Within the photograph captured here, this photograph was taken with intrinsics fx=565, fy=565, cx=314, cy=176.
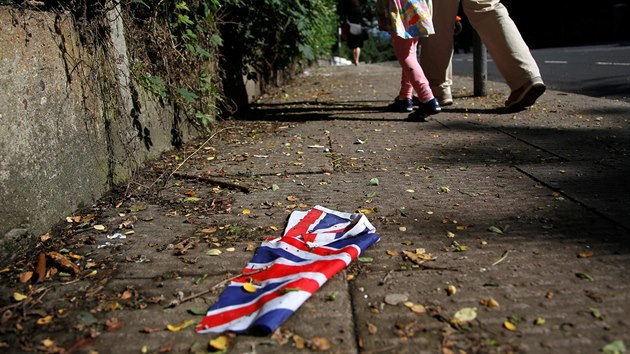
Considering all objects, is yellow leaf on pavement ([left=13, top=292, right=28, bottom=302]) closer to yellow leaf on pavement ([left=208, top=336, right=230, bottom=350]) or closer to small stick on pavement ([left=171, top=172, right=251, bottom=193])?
yellow leaf on pavement ([left=208, top=336, right=230, bottom=350])

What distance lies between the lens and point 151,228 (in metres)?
2.53

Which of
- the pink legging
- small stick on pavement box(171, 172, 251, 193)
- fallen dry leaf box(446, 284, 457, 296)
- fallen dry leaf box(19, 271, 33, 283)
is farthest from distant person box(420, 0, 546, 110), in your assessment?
fallen dry leaf box(19, 271, 33, 283)

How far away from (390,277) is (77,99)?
1.72 metres

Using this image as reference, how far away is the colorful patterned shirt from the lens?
4.61 metres

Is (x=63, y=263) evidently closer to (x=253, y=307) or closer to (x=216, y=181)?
(x=253, y=307)

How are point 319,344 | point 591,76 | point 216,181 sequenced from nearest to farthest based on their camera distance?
point 319,344 → point 216,181 → point 591,76

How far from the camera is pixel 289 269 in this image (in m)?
2.00

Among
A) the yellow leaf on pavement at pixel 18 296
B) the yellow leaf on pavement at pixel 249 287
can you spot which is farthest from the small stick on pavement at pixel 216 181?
the yellow leaf on pavement at pixel 18 296

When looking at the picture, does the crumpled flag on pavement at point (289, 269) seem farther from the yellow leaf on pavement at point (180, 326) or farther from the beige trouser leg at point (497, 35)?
the beige trouser leg at point (497, 35)

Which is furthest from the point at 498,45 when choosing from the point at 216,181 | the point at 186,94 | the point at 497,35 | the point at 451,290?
the point at 451,290

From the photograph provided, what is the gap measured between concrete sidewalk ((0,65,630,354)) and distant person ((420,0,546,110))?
27.5 inches

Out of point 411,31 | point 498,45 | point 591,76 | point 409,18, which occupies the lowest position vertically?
point 591,76

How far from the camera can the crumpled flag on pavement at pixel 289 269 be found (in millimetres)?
1674

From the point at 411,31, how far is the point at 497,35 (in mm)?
832
